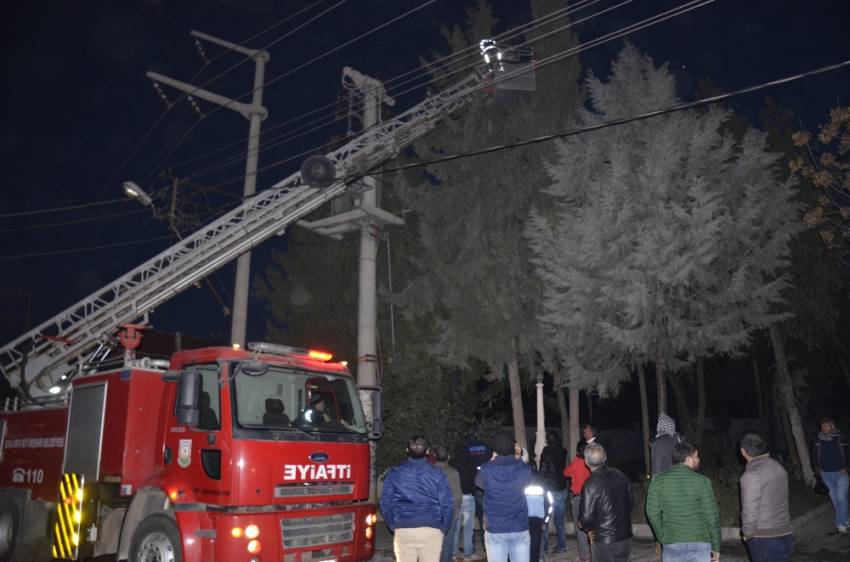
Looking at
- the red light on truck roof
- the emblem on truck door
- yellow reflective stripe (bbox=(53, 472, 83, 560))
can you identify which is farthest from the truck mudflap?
the red light on truck roof

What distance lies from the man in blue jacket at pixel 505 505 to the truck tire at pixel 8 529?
7.60m

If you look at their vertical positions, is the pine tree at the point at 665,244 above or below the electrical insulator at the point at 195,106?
below

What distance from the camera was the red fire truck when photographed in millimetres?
6891

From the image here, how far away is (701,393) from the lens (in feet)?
70.0

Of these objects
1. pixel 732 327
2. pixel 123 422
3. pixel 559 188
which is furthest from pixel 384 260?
pixel 123 422

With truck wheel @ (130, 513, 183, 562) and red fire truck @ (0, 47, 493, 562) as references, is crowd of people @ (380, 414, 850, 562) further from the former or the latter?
truck wheel @ (130, 513, 183, 562)

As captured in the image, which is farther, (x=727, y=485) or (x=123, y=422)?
(x=727, y=485)

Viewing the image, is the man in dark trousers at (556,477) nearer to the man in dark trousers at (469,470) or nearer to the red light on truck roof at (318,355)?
the man in dark trousers at (469,470)

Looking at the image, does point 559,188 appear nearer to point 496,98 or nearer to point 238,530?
point 496,98

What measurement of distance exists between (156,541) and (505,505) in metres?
3.98

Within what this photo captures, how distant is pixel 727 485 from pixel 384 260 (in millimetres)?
13248

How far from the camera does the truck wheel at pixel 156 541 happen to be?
7.03 meters

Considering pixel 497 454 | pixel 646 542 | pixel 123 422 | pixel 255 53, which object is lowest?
pixel 646 542

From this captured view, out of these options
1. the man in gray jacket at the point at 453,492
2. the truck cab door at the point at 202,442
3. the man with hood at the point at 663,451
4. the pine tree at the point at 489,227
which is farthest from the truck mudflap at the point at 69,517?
the pine tree at the point at 489,227
